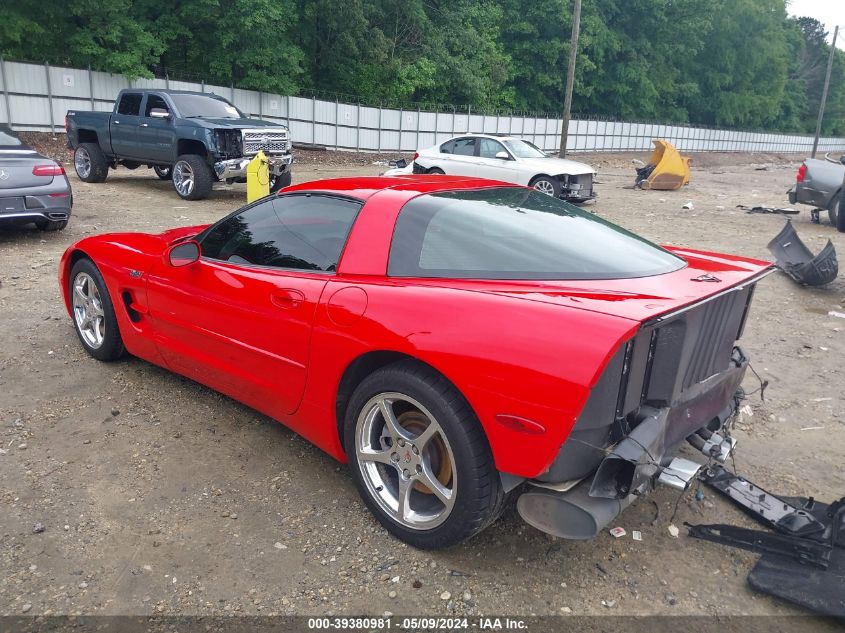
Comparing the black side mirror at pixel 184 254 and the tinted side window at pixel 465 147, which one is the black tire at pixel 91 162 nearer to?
the tinted side window at pixel 465 147

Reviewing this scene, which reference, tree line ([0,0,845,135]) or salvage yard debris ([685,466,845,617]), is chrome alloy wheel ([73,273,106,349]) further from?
tree line ([0,0,845,135])

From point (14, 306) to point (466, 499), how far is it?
5198 millimetres

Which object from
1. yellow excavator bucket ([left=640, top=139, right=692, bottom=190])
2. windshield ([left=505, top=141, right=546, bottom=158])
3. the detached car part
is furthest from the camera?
yellow excavator bucket ([left=640, top=139, right=692, bottom=190])

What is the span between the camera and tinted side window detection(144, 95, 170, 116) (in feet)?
41.6

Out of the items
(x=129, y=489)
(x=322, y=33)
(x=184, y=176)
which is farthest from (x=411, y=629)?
(x=322, y=33)

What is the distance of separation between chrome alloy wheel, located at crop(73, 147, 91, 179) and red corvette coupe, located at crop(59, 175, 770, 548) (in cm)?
1198

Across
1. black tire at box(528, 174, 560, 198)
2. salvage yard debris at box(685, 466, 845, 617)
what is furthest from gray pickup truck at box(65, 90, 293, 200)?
salvage yard debris at box(685, 466, 845, 617)

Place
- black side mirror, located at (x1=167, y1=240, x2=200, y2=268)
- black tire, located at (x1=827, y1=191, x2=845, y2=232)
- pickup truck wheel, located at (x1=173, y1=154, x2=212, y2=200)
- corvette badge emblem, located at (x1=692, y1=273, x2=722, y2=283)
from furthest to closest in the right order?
black tire, located at (x1=827, y1=191, x2=845, y2=232), pickup truck wheel, located at (x1=173, y1=154, x2=212, y2=200), black side mirror, located at (x1=167, y1=240, x2=200, y2=268), corvette badge emblem, located at (x1=692, y1=273, x2=722, y2=283)

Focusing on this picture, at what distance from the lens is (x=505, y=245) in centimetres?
288

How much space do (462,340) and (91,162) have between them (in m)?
13.9

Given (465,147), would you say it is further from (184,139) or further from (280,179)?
(184,139)

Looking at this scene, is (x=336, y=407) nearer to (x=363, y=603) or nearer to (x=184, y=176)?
(x=363, y=603)

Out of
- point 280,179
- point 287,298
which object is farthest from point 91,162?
point 287,298

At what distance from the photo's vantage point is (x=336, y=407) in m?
3.01
